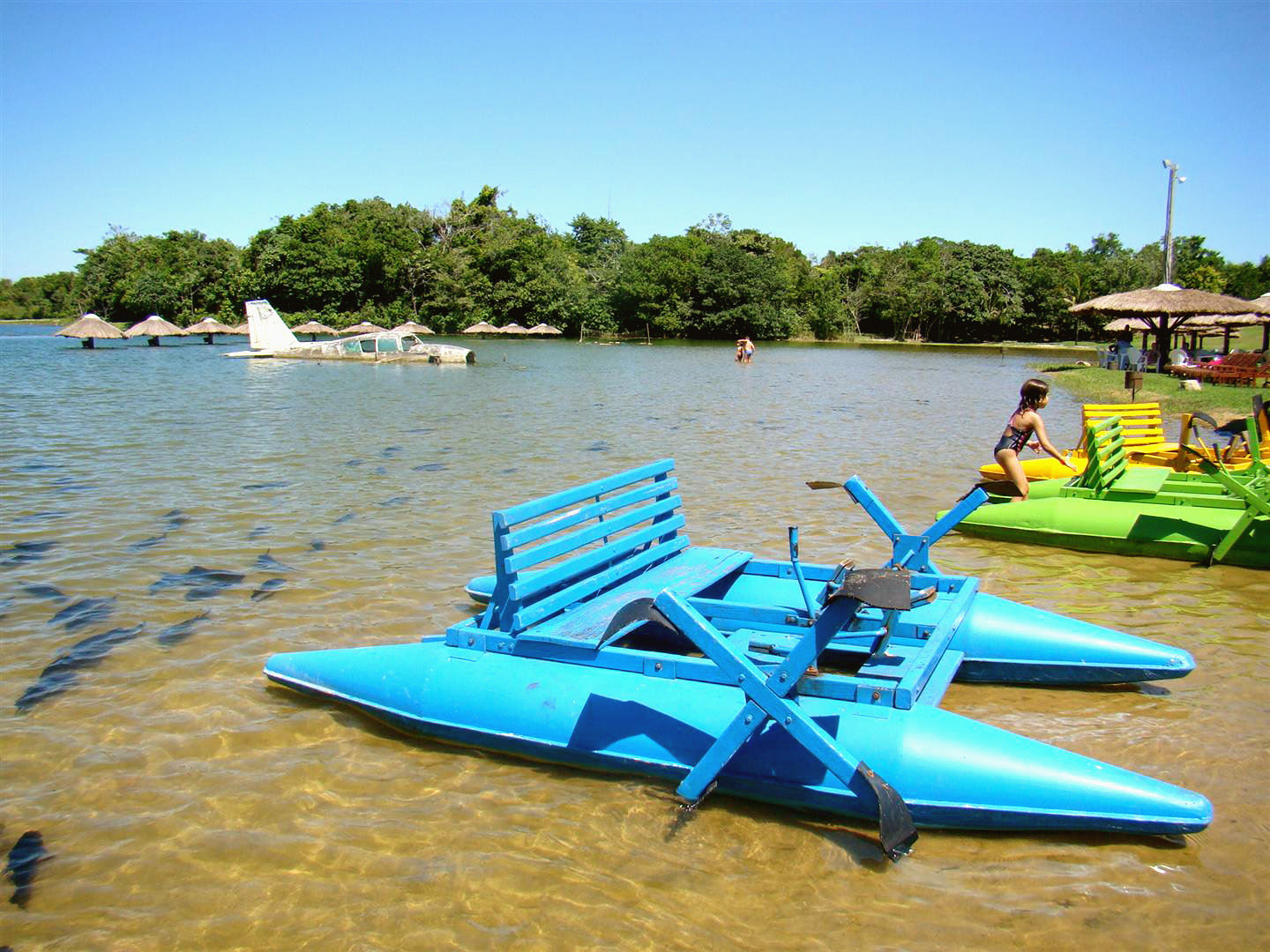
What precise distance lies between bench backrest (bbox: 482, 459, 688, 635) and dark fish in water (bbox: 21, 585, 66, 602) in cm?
440

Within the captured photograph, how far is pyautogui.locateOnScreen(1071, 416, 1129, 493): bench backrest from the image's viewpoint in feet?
29.8

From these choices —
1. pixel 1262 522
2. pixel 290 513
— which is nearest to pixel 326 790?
pixel 290 513

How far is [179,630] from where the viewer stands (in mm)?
6957

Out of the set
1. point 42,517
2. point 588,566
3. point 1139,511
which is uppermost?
point 588,566

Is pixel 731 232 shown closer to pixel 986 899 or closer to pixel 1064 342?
pixel 1064 342

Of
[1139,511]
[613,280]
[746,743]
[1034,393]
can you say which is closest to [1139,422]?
[1139,511]

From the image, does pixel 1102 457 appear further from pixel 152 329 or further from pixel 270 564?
pixel 152 329

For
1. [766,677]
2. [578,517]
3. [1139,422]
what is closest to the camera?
[766,677]

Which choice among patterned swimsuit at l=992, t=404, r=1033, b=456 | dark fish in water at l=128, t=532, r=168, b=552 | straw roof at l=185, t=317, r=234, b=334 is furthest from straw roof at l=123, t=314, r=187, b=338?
patterned swimsuit at l=992, t=404, r=1033, b=456

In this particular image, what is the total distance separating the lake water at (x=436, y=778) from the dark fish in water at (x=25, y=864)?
0.08 meters

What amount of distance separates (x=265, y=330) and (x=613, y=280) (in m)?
39.5

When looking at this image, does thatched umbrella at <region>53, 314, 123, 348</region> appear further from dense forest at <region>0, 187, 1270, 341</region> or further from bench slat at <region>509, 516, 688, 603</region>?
bench slat at <region>509, 516, 688, 603</region>

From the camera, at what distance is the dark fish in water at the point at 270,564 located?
336 inches

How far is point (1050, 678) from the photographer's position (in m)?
5.69
